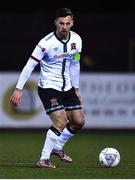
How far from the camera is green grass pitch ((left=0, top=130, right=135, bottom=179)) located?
11.4 meters

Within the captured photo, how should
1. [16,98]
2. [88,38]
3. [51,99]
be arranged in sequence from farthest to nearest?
[88,38] → [51,99] → [16,98]

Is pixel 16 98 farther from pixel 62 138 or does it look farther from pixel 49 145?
pixel 62 138

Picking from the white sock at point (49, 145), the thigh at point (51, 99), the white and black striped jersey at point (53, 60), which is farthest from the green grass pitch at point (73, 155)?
the white and black striped jersey at point (53, 60)

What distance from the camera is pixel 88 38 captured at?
2481 centimetres

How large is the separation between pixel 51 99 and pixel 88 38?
12.5m

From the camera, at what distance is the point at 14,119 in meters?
22.2

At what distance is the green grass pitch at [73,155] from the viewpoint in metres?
11.4

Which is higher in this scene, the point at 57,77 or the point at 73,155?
the point at 57,77

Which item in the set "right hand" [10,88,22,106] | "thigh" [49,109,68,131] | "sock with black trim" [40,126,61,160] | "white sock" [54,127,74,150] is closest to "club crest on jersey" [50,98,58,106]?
"thigh" [49,109,68,131]

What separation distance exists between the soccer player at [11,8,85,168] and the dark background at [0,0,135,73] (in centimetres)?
1151

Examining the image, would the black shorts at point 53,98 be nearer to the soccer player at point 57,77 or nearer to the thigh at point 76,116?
the soccer player at point 57,77

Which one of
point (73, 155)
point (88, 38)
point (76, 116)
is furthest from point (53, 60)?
point (88, 38)

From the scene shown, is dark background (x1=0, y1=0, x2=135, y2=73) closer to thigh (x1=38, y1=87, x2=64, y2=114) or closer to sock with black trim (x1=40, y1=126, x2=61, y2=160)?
thigh (x1=38, y1=87, x2=64, y2=114)

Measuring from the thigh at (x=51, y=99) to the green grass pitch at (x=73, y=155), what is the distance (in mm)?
864
